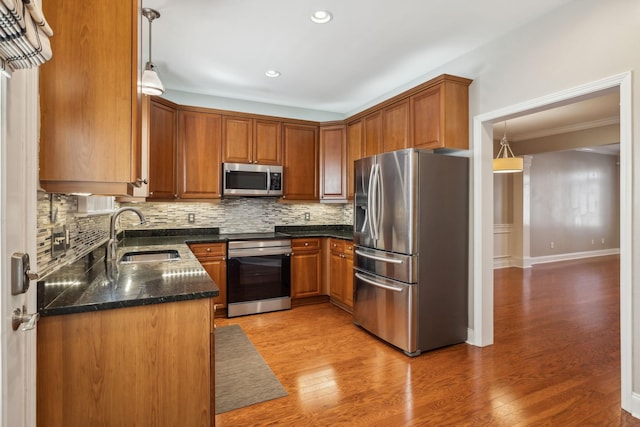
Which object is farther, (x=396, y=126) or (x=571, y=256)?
(x=571, y=256)

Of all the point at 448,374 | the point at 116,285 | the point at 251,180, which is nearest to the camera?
the point at 116,285

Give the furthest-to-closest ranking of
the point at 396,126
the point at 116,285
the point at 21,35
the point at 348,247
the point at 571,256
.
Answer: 1. the point at 571,256
2. the point at 348,247
3. the point at 396,126
4. the point at 116,285
5. the point at 21,35

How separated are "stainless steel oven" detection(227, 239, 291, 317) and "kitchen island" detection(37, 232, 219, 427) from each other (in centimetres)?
221

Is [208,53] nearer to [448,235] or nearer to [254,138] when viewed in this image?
[254,138]

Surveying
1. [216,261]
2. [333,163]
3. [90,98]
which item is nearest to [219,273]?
[216,261]

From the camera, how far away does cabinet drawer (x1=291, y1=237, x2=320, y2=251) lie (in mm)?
4176

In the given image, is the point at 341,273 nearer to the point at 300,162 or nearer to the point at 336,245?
the point at 336,245

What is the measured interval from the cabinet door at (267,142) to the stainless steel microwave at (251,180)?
0.41 ft

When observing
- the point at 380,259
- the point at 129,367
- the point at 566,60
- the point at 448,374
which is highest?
the point at 566,60

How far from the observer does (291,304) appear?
4.18 meters

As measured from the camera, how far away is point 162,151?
371 cm

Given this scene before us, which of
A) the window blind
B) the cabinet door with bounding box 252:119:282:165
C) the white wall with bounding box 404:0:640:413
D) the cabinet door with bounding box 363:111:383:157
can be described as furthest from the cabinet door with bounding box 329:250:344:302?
the window blind

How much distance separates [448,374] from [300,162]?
3.03 m

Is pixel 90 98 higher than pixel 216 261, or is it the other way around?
pixel 90 98
